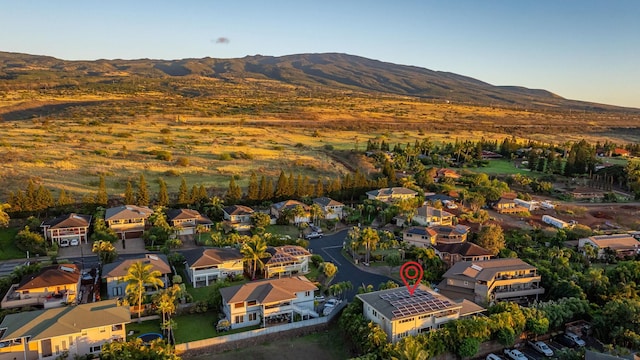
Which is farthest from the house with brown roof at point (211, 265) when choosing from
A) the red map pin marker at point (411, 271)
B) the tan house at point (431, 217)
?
the tan house at point (431, 217)

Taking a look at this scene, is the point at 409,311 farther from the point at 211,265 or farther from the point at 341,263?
the point at 211,265

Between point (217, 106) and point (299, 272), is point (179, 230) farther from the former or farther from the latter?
point (217, 106)

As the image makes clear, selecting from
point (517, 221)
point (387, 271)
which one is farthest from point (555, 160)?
point (387, 271)

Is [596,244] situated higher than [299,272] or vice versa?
[596,244]

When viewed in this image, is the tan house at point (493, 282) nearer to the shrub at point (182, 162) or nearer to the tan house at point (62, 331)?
the tan house at point (62, 331)

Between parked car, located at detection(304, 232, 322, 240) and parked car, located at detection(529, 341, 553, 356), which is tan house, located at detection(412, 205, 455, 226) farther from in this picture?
parked car, located at detection(529, 341, 553, 356)
